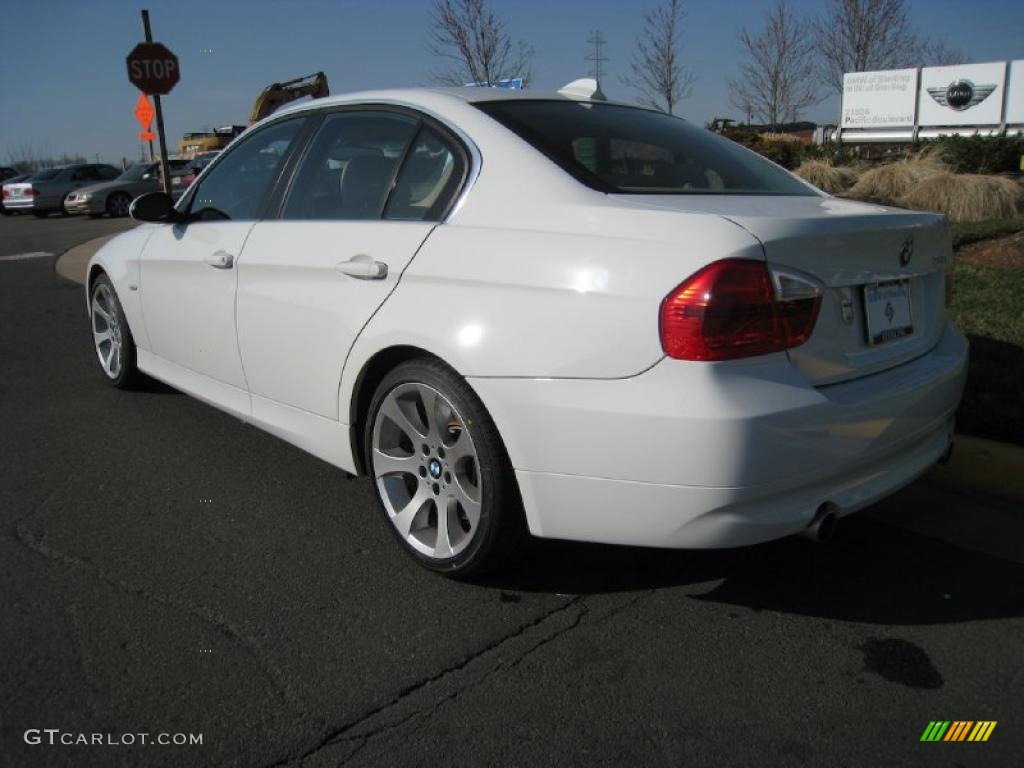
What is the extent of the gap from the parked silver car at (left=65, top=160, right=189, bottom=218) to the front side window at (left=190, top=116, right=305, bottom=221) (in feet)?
66.6

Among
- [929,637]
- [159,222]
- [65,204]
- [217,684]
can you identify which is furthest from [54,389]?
[65,204]

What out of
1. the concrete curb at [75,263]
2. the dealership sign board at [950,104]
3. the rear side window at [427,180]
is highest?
the dealership sign board at [950,104]

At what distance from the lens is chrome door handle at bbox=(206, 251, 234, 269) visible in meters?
3.81

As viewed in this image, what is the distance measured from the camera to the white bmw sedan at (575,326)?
241 centimetres

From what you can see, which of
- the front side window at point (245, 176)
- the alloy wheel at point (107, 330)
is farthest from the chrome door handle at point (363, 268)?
the alloy wheel at point (107, 330)

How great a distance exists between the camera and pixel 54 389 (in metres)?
5.67

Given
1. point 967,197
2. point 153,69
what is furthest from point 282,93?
point 967,197

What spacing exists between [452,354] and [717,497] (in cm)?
90

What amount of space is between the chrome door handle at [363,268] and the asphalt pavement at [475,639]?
40.0 inches

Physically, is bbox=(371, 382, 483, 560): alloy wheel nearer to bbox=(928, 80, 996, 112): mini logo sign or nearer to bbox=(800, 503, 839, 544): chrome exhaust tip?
bbox=(800, 503, 839, 544): chrome exhaust tip

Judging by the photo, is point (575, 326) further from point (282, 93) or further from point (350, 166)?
point (282, 93)

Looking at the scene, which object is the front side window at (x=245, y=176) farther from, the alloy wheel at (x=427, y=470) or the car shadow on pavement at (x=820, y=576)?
the car shadow on pavement at (x=820, y=576)

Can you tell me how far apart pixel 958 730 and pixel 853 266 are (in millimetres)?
1279

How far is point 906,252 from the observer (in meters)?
2.87
